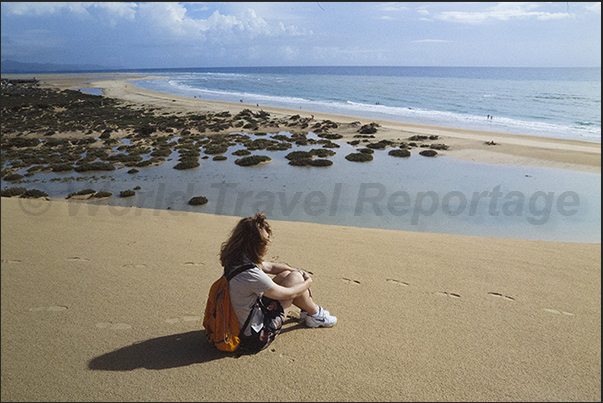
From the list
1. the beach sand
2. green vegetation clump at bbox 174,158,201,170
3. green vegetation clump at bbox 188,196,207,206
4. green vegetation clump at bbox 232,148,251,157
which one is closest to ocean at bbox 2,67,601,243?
green vegetation clump at bbox 188,196,207,206

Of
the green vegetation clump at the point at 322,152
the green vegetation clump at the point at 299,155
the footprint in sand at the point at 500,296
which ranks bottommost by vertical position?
the footprint in sand at the point at 500,296

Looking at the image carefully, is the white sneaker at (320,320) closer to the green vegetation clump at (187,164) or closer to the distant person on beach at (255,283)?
the distant person on beach at (255,283)

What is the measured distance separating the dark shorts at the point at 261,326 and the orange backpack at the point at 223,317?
86 mm

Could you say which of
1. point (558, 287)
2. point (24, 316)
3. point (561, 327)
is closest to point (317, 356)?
point (561, 327)

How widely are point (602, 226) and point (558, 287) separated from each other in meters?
5.82

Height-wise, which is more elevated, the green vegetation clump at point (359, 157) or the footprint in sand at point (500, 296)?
the green vegetation clump at point (359, 157)

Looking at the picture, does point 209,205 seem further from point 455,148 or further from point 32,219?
point 455,148

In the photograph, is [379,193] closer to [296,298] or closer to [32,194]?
[296,298]

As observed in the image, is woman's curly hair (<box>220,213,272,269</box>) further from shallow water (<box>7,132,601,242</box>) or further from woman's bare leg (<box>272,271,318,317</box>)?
shallow water (<box>7,132,601,242</box>)

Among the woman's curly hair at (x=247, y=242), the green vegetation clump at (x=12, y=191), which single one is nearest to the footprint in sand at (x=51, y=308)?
the woman's curly hair at (x=247, y=242)

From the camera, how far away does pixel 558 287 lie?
18.4 ft

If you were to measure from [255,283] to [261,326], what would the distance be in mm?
579

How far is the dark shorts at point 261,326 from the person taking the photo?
11.6 feet

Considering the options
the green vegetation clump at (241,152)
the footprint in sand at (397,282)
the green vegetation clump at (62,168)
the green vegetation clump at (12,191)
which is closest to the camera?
the footprint in sand at (397,282)
